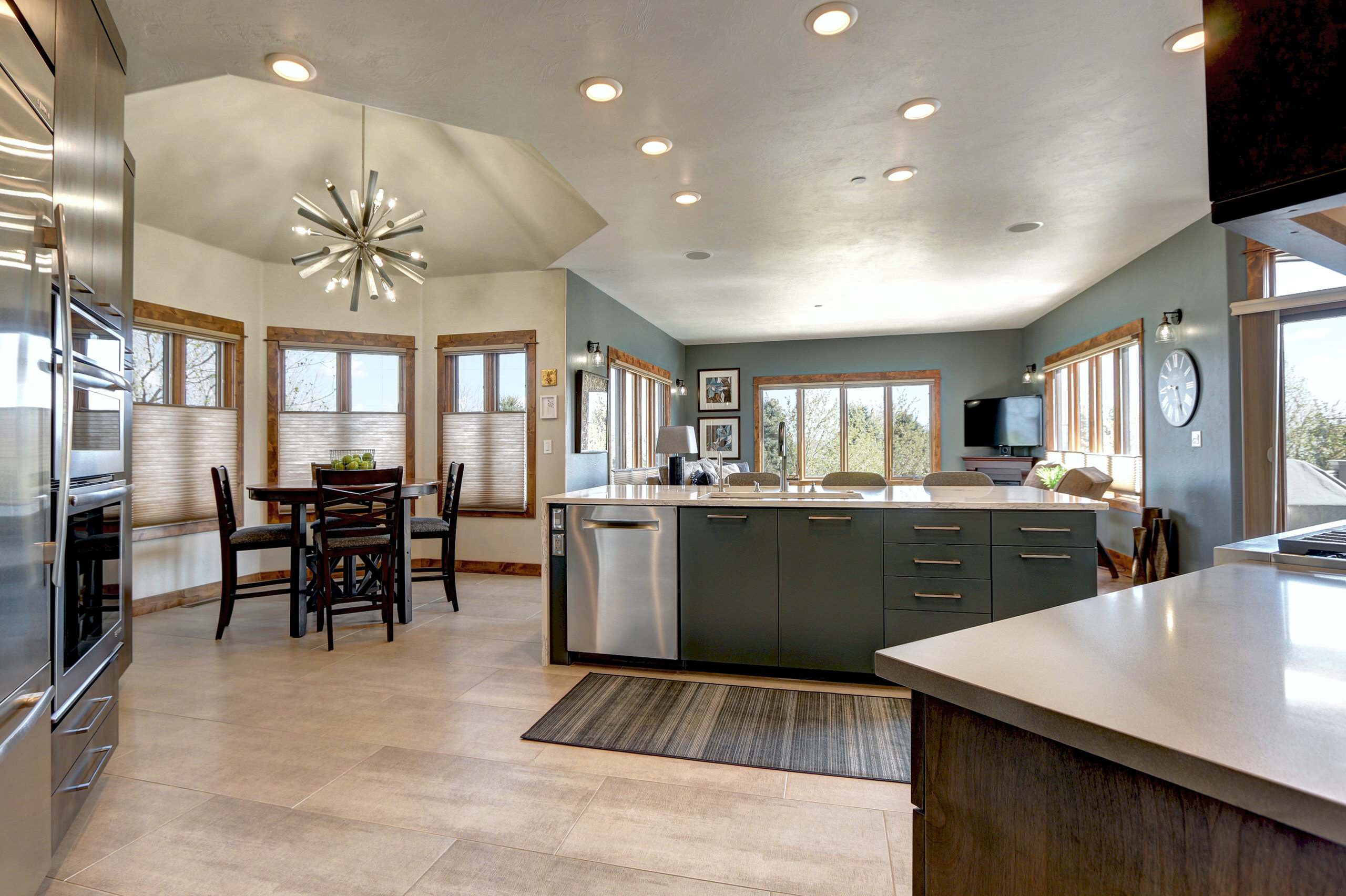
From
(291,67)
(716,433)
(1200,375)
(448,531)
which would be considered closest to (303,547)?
(448,531)

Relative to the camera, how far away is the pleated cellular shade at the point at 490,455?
5.93 metres

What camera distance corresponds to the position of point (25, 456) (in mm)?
1339

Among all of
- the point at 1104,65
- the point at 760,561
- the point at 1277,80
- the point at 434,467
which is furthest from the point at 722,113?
the point at 434,467

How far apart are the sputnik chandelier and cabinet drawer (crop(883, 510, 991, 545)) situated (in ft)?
10.4

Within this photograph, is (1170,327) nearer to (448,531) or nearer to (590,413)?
(590,413)

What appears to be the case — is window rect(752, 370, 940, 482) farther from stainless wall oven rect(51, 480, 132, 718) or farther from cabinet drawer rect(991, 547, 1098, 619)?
stainless wall oven rect(51, 480, 132, 718)

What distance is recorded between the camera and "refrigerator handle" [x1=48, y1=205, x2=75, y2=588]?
144cm

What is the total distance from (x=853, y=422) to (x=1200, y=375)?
5.02 m

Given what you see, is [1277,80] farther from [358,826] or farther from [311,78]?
[311,78]

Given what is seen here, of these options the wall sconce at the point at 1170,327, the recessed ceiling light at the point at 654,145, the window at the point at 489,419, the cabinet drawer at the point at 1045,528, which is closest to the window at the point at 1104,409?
the wall sconce at the point at 1170,327

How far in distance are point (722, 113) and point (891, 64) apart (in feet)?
2.55

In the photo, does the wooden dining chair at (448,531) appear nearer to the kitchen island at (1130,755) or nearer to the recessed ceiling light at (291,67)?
the recessed ceiling light at (291,67)

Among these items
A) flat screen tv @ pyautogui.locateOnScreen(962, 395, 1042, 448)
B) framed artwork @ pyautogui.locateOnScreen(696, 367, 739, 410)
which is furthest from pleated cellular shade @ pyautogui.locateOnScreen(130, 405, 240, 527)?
flat screen tv @ pyautogui.locateOnScreen(962, 395, 1042, 448)

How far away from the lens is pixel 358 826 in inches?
75.9
